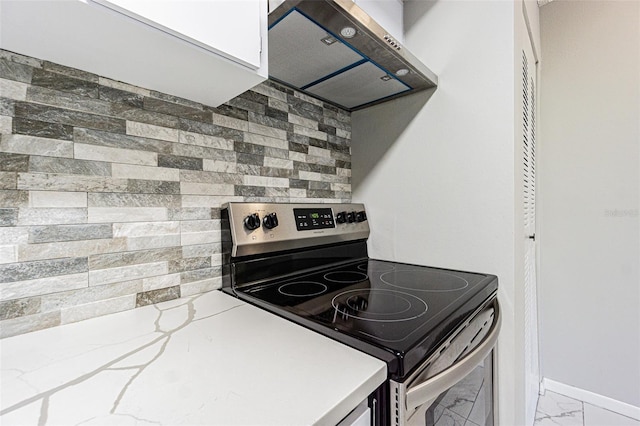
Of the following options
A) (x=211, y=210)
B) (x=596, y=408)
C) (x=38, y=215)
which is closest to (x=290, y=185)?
(x=211, y=210)

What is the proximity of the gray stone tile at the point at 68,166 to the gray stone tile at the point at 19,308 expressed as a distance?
299 millimetres

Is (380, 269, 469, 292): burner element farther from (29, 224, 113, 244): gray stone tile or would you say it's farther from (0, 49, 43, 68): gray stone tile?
(0, 49, 43, 68): gray stone tile

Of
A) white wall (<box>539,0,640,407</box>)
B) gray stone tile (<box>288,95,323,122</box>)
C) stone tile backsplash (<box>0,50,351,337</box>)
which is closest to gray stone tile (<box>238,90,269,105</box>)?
stone tile backsplash (<box>0,50,351,337</box>)

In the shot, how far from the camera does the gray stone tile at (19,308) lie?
67 cm

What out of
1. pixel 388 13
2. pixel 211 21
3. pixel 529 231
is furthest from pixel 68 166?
pixel 529 231

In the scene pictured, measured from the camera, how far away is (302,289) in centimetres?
99

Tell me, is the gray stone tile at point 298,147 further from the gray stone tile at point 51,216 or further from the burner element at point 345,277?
the gray stone tile at point 51,216

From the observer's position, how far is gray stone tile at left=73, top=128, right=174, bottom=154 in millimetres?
783

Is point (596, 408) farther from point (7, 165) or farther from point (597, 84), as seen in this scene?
point (7, 165)

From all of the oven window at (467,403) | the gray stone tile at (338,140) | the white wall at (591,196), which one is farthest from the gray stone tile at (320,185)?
the white wall at (591,196)

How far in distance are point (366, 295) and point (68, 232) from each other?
805 mm

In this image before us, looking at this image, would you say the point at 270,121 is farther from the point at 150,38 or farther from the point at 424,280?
the point at 424,280

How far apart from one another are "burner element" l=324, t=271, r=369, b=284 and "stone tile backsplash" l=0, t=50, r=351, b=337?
0.40 meters

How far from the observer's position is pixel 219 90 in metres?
0.90
